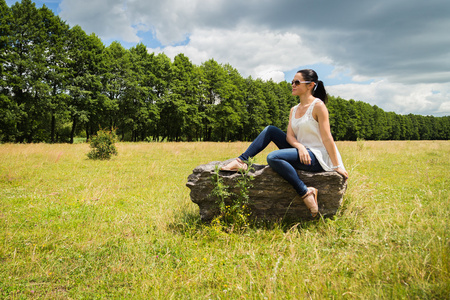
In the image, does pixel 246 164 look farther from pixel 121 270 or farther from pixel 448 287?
pixel 448 287

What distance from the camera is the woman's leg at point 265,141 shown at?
4254 mm

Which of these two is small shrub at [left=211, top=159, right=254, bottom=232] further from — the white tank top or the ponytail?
the ponytail

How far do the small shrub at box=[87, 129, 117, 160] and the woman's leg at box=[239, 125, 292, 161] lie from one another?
38.8ft

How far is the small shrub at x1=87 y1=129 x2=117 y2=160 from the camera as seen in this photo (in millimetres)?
13695

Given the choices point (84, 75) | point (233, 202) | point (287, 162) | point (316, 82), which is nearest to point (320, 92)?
point (316, 82)

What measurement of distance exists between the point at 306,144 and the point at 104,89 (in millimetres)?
32111

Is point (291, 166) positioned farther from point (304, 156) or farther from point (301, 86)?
point (301, 86)

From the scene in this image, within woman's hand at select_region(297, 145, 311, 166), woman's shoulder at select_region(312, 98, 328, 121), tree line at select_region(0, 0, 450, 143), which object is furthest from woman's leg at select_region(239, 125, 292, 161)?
tree line at select_region(0, 0, 450, 143)

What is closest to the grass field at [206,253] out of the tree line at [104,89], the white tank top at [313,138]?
the white tank top at [313,138]

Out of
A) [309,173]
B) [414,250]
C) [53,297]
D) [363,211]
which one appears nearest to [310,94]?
[309,173]

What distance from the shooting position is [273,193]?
13.7 feet

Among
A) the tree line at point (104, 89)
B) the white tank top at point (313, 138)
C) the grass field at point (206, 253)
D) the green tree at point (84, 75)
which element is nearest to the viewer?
the grass field at point (206, 253)

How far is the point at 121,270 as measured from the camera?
3.24 metres

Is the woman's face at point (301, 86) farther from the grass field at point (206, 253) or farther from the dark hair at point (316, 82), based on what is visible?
the grass field at point (206, 253)
